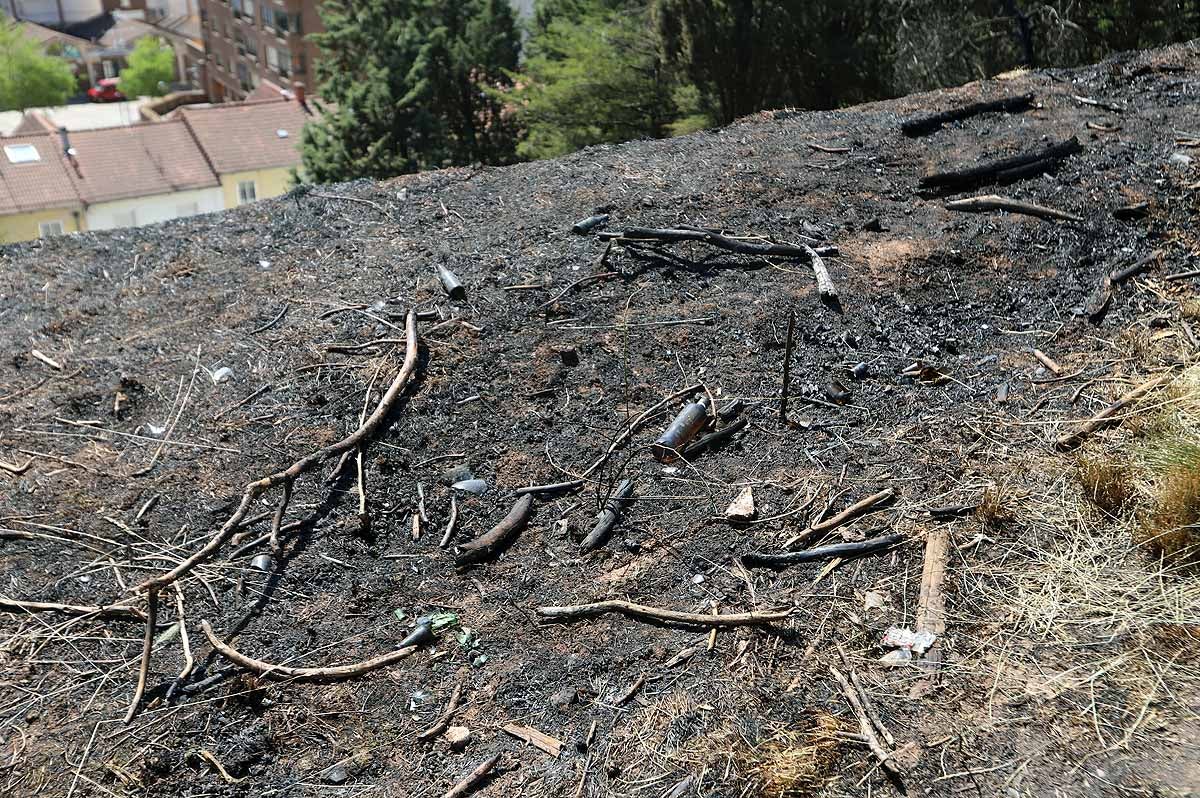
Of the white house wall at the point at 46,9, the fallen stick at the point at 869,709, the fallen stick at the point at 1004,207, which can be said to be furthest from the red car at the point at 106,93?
the fallen stick at the point at 869,709

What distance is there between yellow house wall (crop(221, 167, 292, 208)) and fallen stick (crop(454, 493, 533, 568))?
21.4m

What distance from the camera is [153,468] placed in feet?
11.7

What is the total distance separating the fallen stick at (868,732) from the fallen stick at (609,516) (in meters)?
0.89

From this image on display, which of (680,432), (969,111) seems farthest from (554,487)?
(969,111)

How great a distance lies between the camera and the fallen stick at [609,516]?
10.4ft

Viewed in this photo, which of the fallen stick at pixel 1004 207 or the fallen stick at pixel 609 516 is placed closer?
the fallen stick at pixel 609 516

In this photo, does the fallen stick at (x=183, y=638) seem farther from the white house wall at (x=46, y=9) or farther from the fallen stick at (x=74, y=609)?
the white house wall at (x=46, y=9)

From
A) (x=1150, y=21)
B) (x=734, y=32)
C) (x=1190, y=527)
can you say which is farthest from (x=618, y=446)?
(x=734, y=32)

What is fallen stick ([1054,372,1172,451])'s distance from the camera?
3.25 meters

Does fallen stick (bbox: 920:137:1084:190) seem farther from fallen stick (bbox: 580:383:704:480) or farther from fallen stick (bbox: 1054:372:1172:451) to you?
fallen stick (bbox: 580:383:704:480)

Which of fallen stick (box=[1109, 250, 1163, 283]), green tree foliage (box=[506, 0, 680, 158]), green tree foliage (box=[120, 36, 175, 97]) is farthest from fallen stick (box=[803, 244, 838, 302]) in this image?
green tree foliage (box=[120, 36, 175, 97])

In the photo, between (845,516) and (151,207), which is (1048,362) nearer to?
(845,516)

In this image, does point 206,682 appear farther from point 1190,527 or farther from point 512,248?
point 1190,527

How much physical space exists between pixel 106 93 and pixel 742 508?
149 feet
